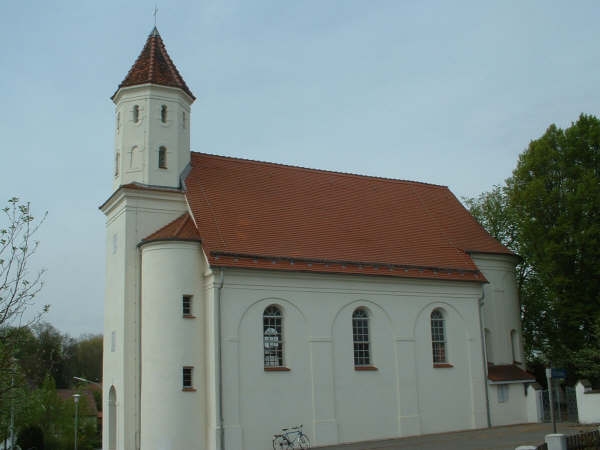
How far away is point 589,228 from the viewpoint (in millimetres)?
33344

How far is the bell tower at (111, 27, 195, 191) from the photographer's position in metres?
28.8

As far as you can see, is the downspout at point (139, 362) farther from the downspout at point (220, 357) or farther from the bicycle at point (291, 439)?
the bicycle at point (291, 439)

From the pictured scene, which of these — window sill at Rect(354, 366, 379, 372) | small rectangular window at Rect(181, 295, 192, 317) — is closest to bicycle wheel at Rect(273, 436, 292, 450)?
window sill at Rect(354, 366, 379, 372)

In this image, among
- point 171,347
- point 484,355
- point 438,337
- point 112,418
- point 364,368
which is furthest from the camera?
point 484,355

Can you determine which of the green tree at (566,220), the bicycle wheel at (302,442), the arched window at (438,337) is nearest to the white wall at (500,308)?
the green tree at (566,220)

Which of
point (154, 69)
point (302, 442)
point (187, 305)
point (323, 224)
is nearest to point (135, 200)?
point (187, 305)

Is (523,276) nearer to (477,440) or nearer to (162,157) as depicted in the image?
(477,440)

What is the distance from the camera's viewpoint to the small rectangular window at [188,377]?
998 inches

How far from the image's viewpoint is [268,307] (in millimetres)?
26984

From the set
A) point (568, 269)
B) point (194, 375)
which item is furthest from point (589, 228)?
point (194, 375)

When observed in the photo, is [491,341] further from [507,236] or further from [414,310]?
[507,236]

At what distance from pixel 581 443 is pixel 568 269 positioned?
17.4 meters

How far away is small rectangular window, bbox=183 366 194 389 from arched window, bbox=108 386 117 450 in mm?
3547

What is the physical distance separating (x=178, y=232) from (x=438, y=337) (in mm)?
12816
